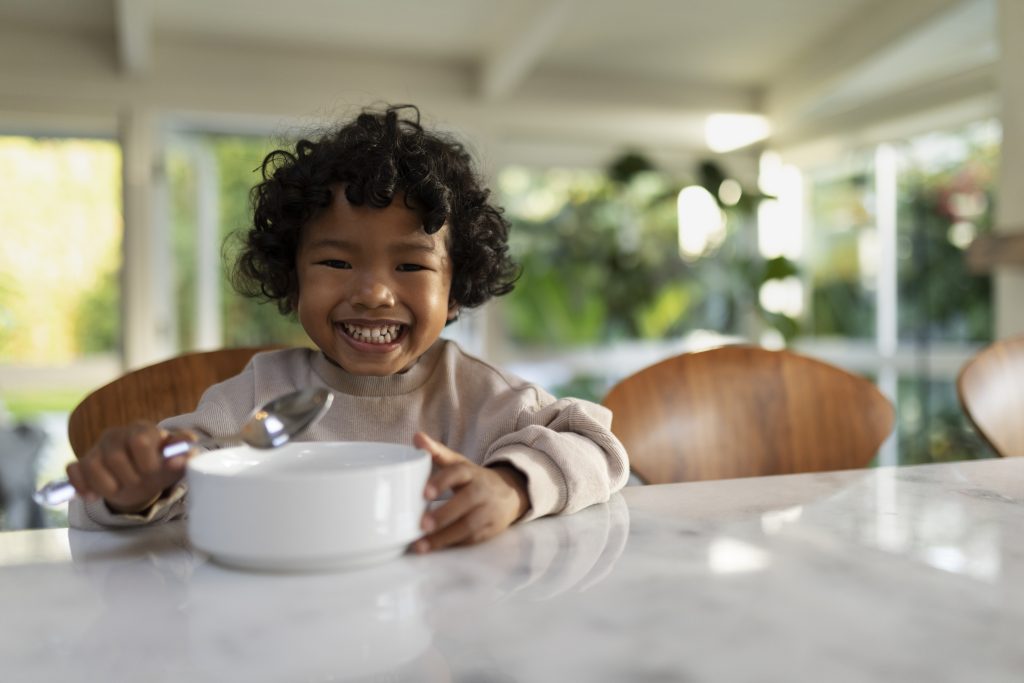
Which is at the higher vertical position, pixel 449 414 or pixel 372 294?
pixel 372 294

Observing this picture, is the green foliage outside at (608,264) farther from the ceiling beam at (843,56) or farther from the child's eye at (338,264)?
the child's eye at (338,264)

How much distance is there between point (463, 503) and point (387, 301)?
0.35 meters

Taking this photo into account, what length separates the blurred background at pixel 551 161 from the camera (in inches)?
131

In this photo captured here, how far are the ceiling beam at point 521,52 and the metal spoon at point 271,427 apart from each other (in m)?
2.61

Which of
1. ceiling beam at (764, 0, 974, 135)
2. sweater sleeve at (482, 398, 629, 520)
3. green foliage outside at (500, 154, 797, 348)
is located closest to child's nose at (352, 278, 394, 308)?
sweater sleeve at (482, 398, 629, 520)

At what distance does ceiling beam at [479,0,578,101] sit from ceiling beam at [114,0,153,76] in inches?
54.7

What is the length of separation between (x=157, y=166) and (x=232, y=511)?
3.49m

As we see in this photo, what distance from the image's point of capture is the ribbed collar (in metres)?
0.90

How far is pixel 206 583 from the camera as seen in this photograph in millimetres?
475

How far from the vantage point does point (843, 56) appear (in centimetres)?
363

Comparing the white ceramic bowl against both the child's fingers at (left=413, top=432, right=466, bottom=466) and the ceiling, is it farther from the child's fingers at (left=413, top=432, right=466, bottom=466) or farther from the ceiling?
the ceiling

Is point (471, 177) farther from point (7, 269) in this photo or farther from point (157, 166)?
point (7, 269)

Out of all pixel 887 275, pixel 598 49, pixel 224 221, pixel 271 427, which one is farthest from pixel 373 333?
pixel 887 275

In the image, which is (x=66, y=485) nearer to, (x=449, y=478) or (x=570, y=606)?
(x=449, y=478)
